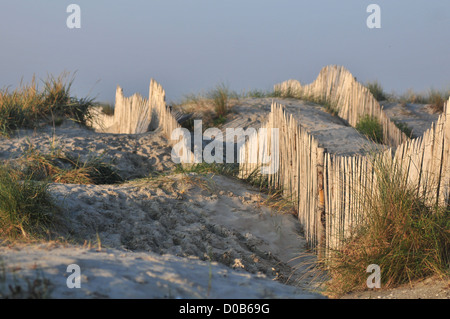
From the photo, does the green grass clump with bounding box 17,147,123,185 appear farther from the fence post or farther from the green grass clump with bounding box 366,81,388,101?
the green grass clump with bounding box 366,81,388,101

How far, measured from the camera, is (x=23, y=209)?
401 cm

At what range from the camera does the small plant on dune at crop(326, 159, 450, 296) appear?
3.51m

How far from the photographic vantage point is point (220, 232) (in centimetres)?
496

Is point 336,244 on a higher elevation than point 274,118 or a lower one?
lower

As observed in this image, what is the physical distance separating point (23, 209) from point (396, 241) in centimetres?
305

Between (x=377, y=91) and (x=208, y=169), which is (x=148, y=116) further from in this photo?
(x=377, y=91)

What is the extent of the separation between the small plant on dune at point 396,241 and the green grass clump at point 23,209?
8.09ft

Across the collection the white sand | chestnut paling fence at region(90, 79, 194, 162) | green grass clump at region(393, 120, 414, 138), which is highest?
chestnut paling fence at region(90, 79, 194, 162)

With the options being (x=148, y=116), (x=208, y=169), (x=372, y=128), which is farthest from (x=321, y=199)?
(x=148, y=116)

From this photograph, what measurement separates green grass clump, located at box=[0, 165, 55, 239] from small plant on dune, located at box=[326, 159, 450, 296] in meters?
2.47

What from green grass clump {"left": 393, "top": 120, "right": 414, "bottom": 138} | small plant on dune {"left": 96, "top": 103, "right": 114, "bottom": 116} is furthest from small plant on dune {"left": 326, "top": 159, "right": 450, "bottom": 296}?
small plant on dune {"left": 96, "top": 103, "right": 114, "bottom": 116}

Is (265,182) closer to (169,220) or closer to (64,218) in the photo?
(169,220)

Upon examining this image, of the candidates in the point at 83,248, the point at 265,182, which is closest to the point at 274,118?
the point at 265,182
